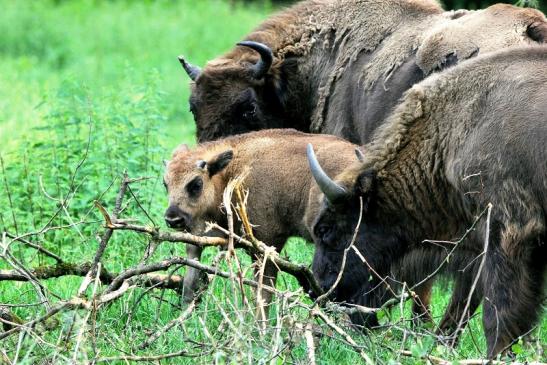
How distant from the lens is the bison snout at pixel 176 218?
7.46 metres

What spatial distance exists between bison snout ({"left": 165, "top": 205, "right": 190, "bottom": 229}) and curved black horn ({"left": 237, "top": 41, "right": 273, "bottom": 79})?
2091 millimetres

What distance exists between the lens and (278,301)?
5.80 meters

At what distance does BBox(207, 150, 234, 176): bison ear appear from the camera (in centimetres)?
757

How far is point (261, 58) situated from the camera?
9.23m

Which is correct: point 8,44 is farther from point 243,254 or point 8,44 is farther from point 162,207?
point 243,254

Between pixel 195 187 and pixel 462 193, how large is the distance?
1.94m

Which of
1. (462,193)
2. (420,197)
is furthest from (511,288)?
(420,197)

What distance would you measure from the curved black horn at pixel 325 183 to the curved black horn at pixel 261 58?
2500mm

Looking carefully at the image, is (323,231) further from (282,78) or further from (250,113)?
(282,78)

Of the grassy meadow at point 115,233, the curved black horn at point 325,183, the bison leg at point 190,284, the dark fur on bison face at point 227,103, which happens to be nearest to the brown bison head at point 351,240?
the curved black horn at point 325,183

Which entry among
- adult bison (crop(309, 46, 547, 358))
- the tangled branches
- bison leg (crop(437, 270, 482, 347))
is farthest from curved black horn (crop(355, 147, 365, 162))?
bison leg (crop(437, 270, 482, 347))

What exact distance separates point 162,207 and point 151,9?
15.5 m

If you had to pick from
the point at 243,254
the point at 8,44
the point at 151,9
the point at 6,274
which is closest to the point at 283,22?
the point at 243,254

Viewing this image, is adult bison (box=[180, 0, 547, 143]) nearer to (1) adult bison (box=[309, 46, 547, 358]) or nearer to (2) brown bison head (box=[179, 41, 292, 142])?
(2) brown bison head (box=[179, 41, 292, 142])
